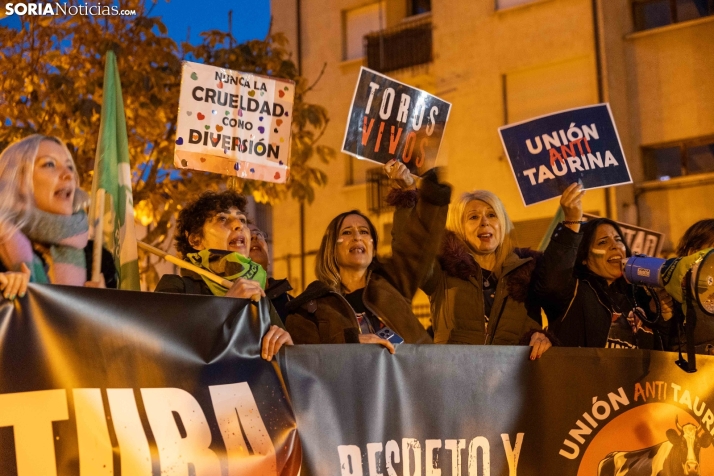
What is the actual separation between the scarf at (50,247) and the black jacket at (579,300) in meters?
2.22

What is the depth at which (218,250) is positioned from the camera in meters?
4.42

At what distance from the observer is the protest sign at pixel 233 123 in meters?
5.45

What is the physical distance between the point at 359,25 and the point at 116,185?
40.0ft

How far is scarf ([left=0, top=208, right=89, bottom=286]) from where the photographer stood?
11.5ft

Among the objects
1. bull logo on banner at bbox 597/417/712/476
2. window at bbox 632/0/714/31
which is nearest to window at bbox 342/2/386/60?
window at bbox 632/0/714/31

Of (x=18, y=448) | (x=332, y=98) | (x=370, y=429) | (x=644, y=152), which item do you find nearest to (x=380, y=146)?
(x=370, y=429)

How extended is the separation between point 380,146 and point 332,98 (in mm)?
12090

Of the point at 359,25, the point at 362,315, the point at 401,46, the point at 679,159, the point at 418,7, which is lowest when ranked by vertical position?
the point at 362,315

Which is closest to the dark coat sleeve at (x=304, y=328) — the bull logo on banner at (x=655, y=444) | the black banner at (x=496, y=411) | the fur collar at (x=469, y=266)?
the black banner at (x=496, y=411)

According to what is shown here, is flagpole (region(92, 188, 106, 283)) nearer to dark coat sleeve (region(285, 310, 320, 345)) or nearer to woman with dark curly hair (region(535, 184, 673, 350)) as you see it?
dark coat sleeve (region(285, 310, 320, 345))

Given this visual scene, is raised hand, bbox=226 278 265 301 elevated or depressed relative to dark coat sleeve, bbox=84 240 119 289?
depressed

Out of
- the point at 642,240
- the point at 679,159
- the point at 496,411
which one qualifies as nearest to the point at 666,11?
the point at 679,159

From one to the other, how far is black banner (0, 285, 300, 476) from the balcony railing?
13.0m

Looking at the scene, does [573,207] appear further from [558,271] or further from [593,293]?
[593,293]
